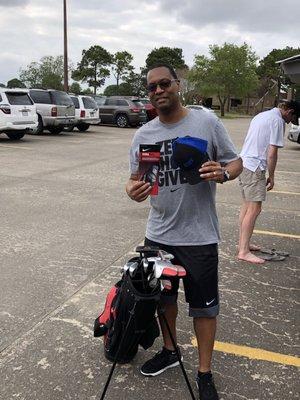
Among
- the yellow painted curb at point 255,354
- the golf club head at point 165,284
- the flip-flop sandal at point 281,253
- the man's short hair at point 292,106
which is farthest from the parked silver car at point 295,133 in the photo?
the golf club head at point 165,284

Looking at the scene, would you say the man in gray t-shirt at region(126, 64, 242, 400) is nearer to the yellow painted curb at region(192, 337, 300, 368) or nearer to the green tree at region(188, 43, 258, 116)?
the yellow painted curb at region(192, 337, 300, 368)

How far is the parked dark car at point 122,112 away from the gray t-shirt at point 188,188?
864 inches

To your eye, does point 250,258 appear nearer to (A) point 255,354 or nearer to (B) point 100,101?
(A) point 255,354

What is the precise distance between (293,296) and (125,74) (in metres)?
56.5

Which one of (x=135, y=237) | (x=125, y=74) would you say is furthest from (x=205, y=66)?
(x=135, y=237)

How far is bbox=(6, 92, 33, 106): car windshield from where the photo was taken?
49.7ft

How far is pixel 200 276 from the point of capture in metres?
2.62

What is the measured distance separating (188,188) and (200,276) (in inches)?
19.6

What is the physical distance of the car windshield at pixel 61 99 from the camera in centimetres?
1833

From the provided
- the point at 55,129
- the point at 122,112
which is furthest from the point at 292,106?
the point at 122,112

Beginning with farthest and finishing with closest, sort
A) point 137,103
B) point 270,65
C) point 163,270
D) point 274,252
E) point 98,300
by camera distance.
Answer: point 270,65 → point 137,103 → point 274,252 → point 98,300 → point 163,270

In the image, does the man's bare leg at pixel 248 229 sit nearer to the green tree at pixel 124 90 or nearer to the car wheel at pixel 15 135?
the car wheel at pixel 15 135

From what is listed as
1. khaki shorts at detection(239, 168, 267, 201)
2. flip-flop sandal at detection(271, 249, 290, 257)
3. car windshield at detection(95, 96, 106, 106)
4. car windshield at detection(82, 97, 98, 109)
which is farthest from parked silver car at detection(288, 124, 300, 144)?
khaki shorts at detection(239, 168, 267, 201)

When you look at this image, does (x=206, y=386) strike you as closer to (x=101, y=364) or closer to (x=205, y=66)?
(x=101, y=364)
